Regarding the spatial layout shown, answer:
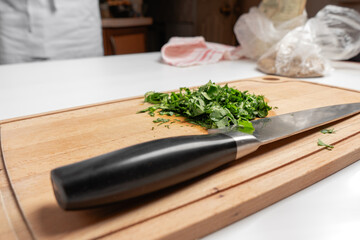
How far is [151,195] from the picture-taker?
1.32 feet

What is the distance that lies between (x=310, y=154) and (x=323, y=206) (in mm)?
114

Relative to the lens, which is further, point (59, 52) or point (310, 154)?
point (59, 52)

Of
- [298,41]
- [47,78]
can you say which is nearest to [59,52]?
[47,78]

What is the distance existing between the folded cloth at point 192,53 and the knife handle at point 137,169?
42.7 inches

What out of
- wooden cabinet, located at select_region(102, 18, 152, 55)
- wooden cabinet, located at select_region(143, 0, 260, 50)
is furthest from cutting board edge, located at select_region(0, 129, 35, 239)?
wooden cabinet, located at select_region(143, 0, 260, 50)

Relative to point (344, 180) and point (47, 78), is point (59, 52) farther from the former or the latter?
point (344, 180)

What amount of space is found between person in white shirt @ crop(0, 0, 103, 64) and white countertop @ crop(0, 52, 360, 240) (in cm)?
76

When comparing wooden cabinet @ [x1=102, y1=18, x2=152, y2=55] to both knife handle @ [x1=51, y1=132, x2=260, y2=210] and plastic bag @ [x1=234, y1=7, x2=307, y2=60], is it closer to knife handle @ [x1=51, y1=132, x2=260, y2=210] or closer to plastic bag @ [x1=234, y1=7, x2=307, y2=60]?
plastic bag @ [x1=234, y1=7, x2=307, y2=60]

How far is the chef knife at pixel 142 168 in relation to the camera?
326mm

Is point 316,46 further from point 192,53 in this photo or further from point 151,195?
point 151,195

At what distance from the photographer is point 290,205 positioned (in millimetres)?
443

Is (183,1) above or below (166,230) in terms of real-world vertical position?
above

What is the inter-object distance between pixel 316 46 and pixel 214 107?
842 millimetres

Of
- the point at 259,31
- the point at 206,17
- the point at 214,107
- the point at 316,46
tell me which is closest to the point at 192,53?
the point at 259,31
